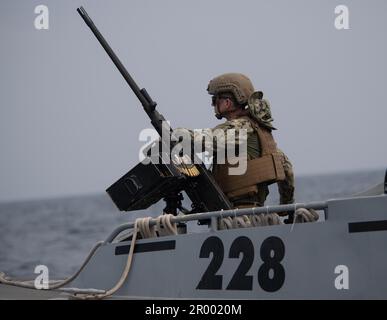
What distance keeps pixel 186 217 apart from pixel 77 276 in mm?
1434

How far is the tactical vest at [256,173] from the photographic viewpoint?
9.40 m

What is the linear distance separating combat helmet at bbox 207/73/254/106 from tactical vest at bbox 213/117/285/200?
9.7 inches

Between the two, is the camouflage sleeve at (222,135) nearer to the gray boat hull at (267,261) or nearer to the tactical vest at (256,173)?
the tactical vest at (256,173)

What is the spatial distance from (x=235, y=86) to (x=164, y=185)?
3.77 ft

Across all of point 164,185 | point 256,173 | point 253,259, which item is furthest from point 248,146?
point 253,259

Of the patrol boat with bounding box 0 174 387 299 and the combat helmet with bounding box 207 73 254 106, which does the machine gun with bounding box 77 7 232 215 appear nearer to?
the patrol boat with bounding box 0 174 387 299

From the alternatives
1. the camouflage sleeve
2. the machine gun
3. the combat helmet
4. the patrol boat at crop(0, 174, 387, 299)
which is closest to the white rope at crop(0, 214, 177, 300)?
the patrol boat at crop(0, 174, 387, 299)

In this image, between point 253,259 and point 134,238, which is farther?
point 134,238

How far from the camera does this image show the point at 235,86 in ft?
31.9

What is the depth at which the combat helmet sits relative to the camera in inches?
382

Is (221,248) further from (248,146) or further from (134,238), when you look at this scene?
(248,146)

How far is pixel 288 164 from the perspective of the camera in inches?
396

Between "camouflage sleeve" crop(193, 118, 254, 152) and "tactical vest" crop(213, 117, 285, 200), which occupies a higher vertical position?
"camouflage sleeve" crop(193, 118, 254, 152)
